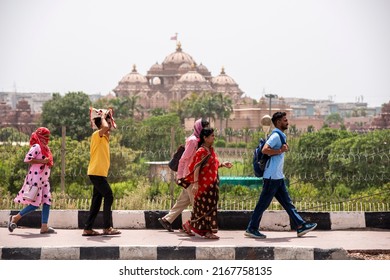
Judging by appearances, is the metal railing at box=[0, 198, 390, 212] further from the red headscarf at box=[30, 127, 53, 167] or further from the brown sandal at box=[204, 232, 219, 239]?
the brown sandal at box=[204, 232, 219, 239]

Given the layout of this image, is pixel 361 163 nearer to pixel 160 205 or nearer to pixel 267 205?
pixel 160 205

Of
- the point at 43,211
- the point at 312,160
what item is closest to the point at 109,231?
the point at 43,211

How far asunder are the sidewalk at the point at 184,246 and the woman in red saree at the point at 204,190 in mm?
114

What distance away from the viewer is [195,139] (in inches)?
297

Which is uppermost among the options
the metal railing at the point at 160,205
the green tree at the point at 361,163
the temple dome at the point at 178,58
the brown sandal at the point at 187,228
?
the temple dome at the point at 178,58

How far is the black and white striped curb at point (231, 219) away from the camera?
7.91 m

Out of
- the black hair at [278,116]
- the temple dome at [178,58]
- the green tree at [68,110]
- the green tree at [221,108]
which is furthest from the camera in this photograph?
the temple dome at [178,58]

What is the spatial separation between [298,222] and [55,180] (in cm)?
889

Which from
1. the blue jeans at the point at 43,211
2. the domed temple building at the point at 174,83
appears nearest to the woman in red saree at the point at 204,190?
the blue jeans at the point at 43,211

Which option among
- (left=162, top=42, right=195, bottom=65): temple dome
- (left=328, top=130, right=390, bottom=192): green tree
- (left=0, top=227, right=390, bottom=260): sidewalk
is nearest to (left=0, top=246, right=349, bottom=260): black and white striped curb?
(left=0, top=227, right=390, bottom=260): sidewalk

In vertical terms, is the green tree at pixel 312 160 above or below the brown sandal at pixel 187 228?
above

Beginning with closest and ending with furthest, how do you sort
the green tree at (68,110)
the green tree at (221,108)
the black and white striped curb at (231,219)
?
1. the black and white striped curb at (231,219)
2. the green tree at (68,110)
3. the green tree at (221,108)

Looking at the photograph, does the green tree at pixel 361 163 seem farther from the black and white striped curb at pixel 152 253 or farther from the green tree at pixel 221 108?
the green tree at pixel 221 108
